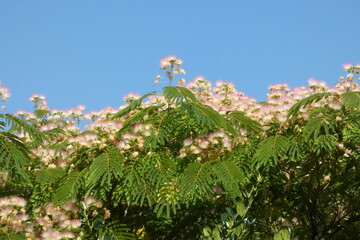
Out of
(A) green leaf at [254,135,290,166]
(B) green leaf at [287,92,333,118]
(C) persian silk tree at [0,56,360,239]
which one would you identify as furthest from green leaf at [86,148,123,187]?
(B) green leaf at [287,92,333,118]

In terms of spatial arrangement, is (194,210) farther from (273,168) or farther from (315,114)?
(315,114)

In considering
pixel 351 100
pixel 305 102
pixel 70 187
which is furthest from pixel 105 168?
pixel 351 100

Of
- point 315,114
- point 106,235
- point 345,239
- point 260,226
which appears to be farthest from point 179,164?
point 345,239

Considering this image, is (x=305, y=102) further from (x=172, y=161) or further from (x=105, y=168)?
(x=105, y=168)

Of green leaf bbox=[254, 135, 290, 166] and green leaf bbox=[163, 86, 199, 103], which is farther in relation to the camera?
green leaf bbox=[163, 86, 199, 103]

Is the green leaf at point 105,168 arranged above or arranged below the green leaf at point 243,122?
below

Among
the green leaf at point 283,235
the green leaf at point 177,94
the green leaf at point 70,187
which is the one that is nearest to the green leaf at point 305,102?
the green leaf at point 177,94

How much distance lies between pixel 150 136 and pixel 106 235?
3.71 feet

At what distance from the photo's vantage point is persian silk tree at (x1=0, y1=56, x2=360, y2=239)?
5.87 m

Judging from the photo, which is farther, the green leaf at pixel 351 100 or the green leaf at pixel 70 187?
the green leaf at pixel 351 100

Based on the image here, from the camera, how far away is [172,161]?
6184 mm

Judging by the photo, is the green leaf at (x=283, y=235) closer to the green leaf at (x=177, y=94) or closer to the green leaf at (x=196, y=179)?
the green leaf at (x=196, y=179)

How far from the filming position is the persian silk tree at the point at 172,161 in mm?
5871

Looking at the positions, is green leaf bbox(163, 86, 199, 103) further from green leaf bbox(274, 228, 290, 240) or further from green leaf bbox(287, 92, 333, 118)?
green leaf bbox(274, 228, 290, 240)
